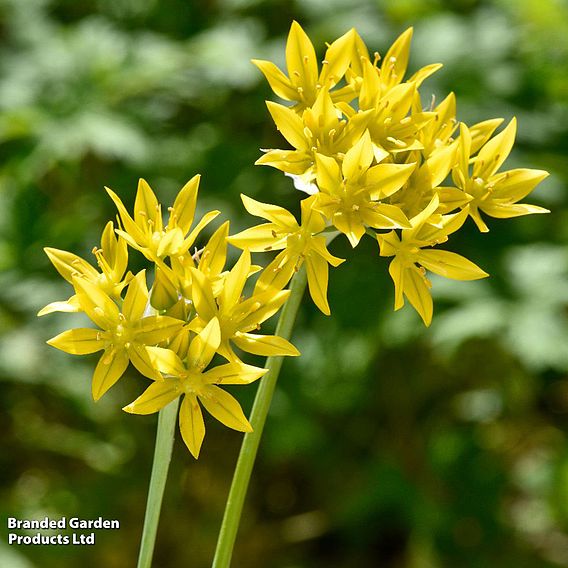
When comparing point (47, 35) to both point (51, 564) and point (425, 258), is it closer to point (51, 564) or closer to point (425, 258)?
point (51, 564)

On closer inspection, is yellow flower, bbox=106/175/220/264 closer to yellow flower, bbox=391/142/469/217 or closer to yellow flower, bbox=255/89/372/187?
yellow flower, bbox=255/89/372/187

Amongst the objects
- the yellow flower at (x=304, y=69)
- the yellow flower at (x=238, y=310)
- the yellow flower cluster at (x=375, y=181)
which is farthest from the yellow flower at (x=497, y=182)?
the yellow flower at (x=238, y=310)

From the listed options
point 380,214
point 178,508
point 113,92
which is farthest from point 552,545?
point 380,214

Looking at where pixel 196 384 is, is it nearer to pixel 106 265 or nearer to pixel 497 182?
pixel 106 265

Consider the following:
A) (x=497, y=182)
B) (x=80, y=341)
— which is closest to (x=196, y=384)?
(x=80, y=341)

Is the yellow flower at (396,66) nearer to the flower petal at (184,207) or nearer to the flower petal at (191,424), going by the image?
the flower petal at (184,207)
